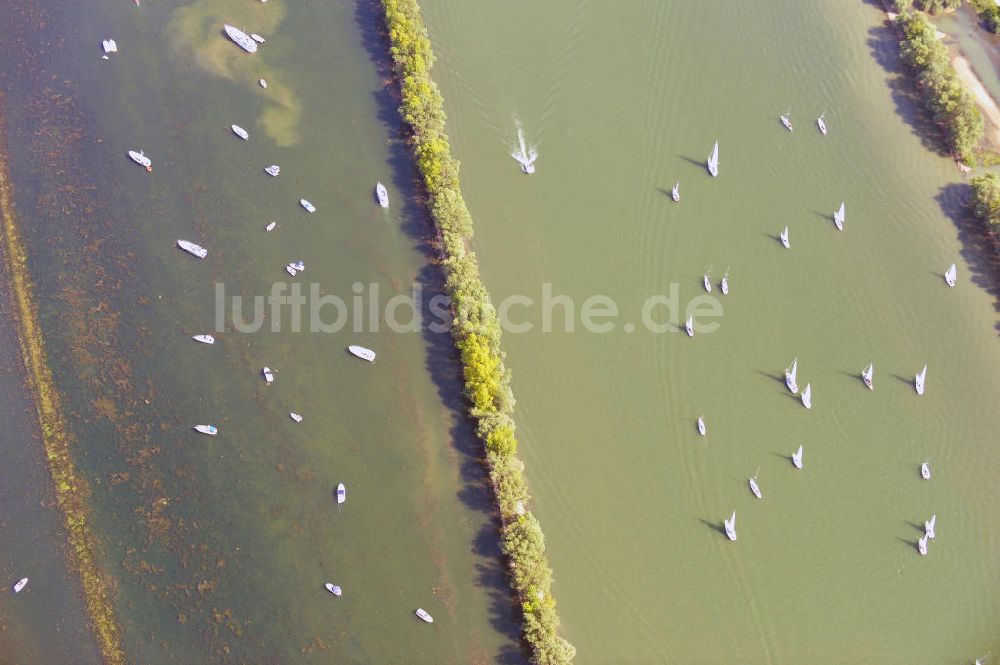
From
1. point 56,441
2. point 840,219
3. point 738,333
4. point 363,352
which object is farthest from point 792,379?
point 56,441

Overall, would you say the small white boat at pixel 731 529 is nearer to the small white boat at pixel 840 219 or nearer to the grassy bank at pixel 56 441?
the small white boat at pixel 840 219

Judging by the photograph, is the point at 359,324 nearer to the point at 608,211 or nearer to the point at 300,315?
the point at 300,315

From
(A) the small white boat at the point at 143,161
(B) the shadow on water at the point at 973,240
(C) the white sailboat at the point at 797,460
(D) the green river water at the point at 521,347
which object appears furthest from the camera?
(A) the small white boat at the point at 143,161

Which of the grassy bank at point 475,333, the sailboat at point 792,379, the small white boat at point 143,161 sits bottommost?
the small white boat at point 143,161

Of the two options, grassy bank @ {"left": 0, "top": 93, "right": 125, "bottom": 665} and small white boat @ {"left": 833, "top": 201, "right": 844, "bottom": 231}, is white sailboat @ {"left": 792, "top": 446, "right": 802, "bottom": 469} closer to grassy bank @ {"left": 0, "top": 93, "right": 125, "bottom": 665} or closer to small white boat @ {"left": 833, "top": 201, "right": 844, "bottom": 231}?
small white boat @ {"left": 833, "top": 201, "right": 844, "bottom": 231}

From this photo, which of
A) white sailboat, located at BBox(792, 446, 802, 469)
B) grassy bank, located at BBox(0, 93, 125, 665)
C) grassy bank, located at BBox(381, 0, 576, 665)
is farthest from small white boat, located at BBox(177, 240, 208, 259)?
white sailboat, located at BBox(792, 446, 802, 469)

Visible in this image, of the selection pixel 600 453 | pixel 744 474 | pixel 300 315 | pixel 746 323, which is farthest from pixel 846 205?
pixel 300 315

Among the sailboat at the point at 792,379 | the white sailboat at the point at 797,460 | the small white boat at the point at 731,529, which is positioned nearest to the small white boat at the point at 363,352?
the small white boat at the point at 731,529
